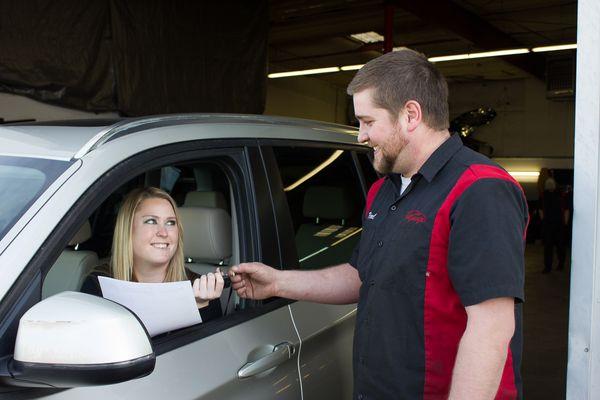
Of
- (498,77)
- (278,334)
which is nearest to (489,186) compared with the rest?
(278,334)

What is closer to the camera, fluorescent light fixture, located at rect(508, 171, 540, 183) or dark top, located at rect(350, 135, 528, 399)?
dark top, located at rect(350, 135, 528, 399)

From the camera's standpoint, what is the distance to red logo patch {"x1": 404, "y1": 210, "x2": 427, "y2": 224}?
5.24ft

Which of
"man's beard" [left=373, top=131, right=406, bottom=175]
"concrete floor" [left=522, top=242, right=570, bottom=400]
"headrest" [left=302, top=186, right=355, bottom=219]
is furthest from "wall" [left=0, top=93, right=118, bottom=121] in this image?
"man's beard" [left=373, top=131, right=406, bottom=175]

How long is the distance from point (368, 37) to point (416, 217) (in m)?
13.3

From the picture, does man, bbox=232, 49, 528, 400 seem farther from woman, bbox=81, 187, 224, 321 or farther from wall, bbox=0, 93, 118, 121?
wall, bbox=0, 93, 118, 121

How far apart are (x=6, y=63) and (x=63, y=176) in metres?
4.92

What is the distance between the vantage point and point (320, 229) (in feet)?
9.73

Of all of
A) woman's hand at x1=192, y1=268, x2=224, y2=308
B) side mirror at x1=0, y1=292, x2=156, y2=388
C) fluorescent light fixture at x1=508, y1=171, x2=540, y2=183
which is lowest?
fluorescent light fixture at x1=508, y1=171, x2=540, y2=183

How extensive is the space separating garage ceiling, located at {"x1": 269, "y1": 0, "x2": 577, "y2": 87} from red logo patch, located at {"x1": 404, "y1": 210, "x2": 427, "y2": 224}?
9.81m

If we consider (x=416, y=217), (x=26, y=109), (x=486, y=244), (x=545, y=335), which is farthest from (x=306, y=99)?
(x=486, y=244)

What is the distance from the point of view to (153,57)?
276 inches

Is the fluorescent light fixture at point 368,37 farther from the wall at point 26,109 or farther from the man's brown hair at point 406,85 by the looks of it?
the man's brown hair at point 406,85

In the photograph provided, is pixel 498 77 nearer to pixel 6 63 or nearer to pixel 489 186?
pixel 6 63

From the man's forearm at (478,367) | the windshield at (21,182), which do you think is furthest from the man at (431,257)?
the windshield at (21,182)
